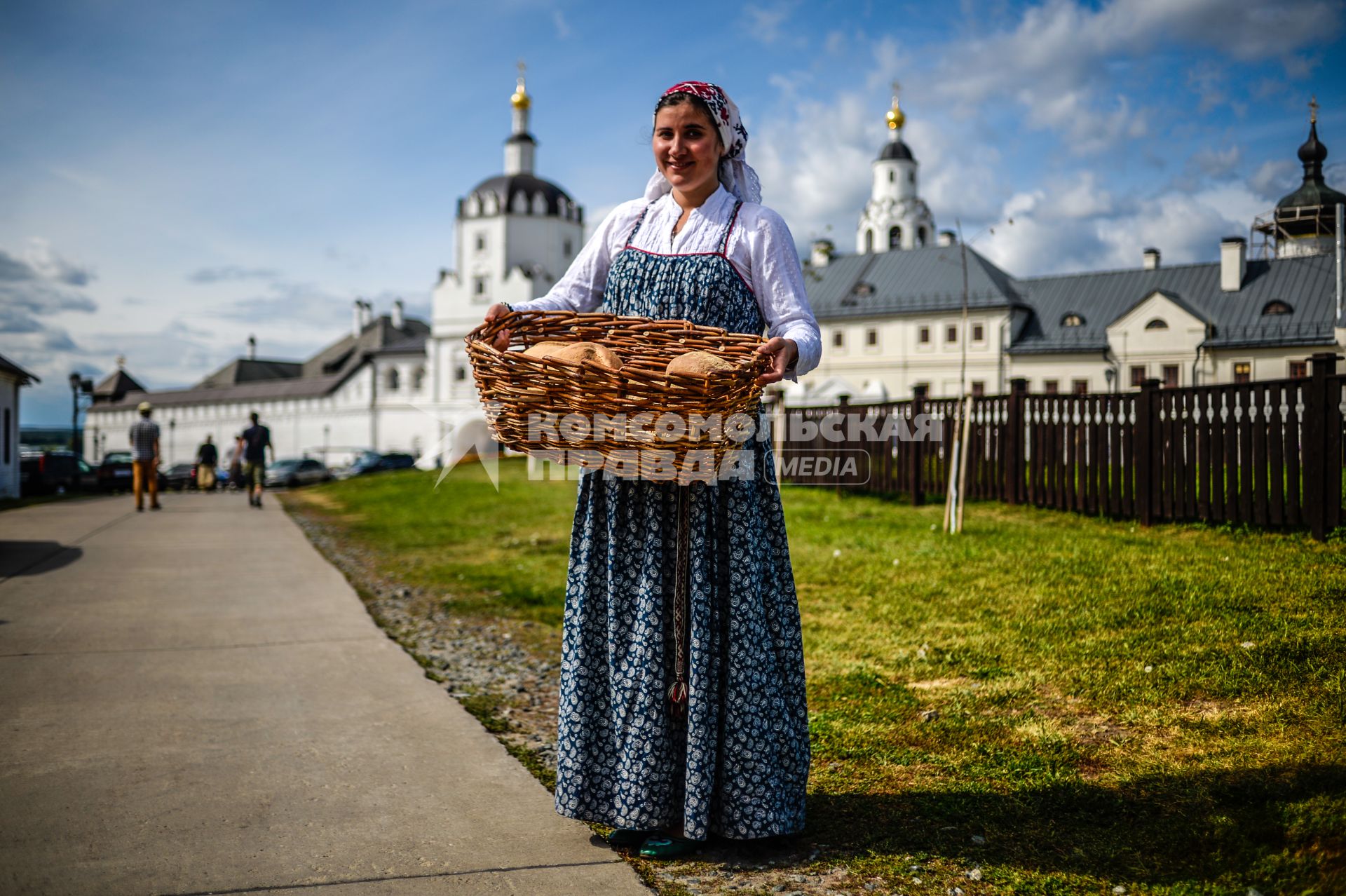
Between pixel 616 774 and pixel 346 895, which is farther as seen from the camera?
pixel 616 774

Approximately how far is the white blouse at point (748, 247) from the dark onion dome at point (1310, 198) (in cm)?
768

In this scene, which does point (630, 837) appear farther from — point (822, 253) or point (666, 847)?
point (822, 253)

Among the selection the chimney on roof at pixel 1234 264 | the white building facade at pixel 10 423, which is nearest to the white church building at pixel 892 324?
the chimney on roof at pixel 1234 264

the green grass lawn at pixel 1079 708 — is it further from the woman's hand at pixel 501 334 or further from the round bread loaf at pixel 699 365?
the woman's hand at pixel 501 334

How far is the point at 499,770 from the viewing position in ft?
11.2

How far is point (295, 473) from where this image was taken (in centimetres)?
3581

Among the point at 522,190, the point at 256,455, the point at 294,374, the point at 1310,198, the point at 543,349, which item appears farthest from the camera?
the point at 294,374

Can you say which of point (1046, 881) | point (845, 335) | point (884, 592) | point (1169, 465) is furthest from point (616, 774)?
point (845, 335)

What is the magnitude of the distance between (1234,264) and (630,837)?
5386cm

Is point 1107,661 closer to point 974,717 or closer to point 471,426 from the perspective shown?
point 974,717

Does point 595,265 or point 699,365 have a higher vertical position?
point 595,265

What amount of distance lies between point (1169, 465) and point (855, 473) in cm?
564

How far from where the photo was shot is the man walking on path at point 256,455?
1720cm

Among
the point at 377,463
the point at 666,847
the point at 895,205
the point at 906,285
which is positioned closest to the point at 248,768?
the point at 666,847
